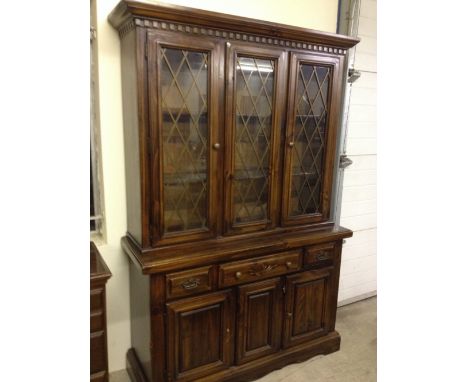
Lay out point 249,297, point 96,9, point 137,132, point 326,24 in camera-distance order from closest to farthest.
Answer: point 137,132
point 96,9
point 249,297
point 326,24

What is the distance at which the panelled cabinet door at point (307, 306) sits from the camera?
211 cm

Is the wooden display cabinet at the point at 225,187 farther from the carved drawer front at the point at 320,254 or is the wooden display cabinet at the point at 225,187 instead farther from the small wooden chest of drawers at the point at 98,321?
the small wooden chest of drawers at the point at 98,321

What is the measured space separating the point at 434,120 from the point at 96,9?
6.12ft

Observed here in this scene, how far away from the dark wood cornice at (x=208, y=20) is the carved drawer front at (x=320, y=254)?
4.04 ft

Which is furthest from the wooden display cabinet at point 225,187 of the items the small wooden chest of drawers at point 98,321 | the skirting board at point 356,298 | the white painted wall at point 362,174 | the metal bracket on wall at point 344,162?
the skirting board at point 356,298

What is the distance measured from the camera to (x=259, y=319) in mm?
2021

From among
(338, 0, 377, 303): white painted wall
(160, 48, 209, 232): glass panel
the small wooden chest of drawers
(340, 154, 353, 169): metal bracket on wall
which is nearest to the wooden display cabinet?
(160, 48, 209, 232): glass panel

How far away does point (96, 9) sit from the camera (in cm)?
170

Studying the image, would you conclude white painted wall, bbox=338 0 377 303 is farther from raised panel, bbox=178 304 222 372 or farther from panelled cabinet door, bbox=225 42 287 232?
raised panel, bbox=178 304 222 372

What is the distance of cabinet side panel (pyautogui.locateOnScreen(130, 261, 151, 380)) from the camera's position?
176 cm

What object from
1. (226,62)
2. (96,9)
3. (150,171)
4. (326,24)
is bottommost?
(150,171)

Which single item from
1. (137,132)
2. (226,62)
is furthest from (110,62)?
(226,62)
